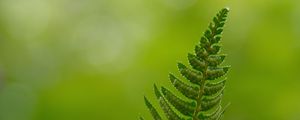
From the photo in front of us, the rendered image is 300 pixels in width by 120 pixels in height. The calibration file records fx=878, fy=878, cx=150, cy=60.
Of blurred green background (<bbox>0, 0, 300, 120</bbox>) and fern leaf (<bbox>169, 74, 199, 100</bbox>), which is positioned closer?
fern leaf (<bbox>169, 74, 199, 100</bbox>)

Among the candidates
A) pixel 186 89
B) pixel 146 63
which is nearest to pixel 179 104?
pixel 186 89

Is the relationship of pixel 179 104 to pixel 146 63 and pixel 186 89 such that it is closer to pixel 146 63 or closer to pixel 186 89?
pixel 186 89

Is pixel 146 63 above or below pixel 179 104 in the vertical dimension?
above

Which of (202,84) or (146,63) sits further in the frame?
(146,63)

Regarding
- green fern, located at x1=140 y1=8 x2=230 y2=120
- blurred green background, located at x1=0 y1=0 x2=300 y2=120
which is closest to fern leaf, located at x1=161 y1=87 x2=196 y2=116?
green fern, located at x1=140 y1=8 x2=230 y2=120

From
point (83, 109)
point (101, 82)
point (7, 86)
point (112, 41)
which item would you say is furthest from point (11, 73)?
point (83, 109)

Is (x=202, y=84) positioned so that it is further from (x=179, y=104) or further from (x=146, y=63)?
(x=146, y=63)

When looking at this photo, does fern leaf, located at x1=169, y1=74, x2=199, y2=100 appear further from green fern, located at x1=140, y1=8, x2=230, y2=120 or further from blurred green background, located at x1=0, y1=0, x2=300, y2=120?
blurred green background, located at x1=0, y1=0, x2=300, y2=120

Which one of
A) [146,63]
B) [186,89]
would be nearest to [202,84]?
[186,89]
